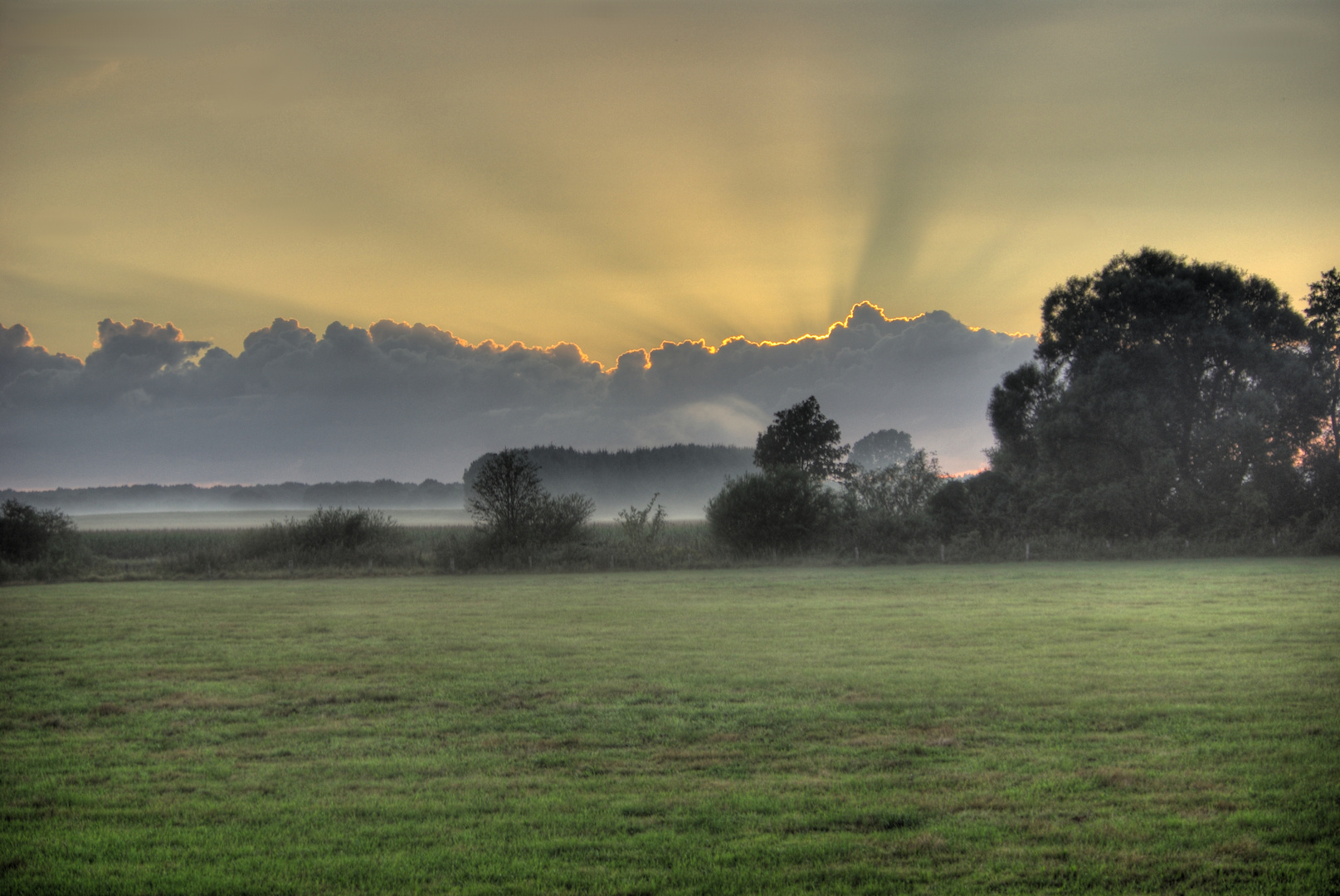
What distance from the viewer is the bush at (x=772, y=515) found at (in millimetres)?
48750

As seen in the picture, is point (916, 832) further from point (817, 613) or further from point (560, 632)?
point (817, 613)

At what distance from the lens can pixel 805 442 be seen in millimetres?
72562

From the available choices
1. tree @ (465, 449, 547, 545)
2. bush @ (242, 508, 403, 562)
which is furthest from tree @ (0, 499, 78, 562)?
tree @ (465, 449, 547, 545)

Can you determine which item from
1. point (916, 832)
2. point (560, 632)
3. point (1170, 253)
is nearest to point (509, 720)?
point (916, 832)

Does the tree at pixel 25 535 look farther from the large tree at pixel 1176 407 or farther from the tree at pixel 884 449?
the tree at pixel 884 449

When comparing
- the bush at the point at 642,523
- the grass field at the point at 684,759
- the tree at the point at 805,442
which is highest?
the tree at the point at 805,442

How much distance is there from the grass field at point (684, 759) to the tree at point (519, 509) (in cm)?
2868

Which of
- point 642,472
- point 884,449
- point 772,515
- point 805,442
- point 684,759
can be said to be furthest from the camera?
point 642,472

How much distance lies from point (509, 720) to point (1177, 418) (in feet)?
158

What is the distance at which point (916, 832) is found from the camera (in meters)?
6.39

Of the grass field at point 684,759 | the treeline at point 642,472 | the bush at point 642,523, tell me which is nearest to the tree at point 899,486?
the bush at point 642,523

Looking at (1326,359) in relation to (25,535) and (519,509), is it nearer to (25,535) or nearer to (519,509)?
(519,509)

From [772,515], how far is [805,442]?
81.4ft

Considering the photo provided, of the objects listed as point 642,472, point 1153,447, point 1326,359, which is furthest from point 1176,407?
point 642,472
